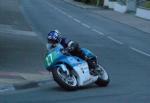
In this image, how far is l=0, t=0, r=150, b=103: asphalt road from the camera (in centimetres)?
1231

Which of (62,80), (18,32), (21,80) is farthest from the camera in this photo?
(18,32)

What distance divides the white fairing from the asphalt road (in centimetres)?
19

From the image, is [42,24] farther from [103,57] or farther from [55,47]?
[55,47]

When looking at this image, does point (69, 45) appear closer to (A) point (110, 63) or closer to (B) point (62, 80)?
(B) point (62, 80)

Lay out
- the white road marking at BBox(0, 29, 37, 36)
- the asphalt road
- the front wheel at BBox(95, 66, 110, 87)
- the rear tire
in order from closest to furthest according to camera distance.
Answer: the asphalt road, the rear tire, the front wheel at BBox(95, 66, 110, 87), the white road marking at BBox(0, 29, 37, 36)

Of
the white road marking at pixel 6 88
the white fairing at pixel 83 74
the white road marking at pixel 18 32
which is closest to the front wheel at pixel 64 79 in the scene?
the white fairing at pixel 83 74

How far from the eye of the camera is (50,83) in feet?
48.9

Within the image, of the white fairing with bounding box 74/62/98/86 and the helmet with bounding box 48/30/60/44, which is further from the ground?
the helmet with bounding box 48/30/60/44

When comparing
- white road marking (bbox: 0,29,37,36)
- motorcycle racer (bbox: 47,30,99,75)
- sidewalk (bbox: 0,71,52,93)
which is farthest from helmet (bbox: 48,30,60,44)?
white road marking (bbox: 0,29,37,36)

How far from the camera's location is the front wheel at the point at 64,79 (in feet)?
43.5

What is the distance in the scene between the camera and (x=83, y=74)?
1354 centimetres

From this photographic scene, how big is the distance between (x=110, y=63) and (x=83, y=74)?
621 cm

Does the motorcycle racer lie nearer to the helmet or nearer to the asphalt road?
the helmet

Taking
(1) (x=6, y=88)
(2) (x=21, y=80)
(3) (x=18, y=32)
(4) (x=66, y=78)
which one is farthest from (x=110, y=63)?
(3) (x=18, y=32)
